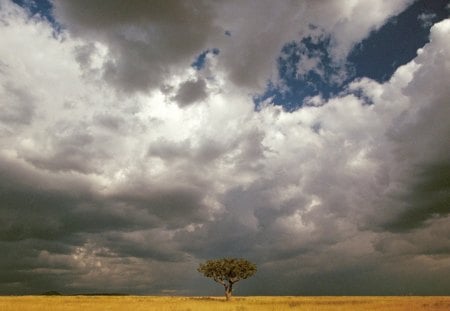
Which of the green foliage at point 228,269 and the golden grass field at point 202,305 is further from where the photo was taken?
the green foliage at point 228,269

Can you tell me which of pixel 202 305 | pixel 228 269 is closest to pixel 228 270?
pixel 228 269

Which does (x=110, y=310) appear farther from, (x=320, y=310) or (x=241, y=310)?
(x=320, y=310)

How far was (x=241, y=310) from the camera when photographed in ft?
149

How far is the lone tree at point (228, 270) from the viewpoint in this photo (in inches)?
3563

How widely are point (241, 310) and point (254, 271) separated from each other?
157 ft

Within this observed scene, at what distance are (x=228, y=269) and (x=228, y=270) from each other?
0.25 metres

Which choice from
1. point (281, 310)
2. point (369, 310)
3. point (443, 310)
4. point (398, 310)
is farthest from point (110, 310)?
point (443, 310)

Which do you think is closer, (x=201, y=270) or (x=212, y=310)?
(x=212, y=310)

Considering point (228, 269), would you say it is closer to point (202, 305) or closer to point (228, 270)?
point (228, 270)

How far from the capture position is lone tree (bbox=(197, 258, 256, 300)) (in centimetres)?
9050

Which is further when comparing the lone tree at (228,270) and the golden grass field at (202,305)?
the lone tree at (228,270)

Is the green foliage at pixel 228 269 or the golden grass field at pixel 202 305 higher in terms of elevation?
the green foliage at pixel 228 269

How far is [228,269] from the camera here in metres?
90.4

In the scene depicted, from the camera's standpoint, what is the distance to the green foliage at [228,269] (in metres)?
90.5
